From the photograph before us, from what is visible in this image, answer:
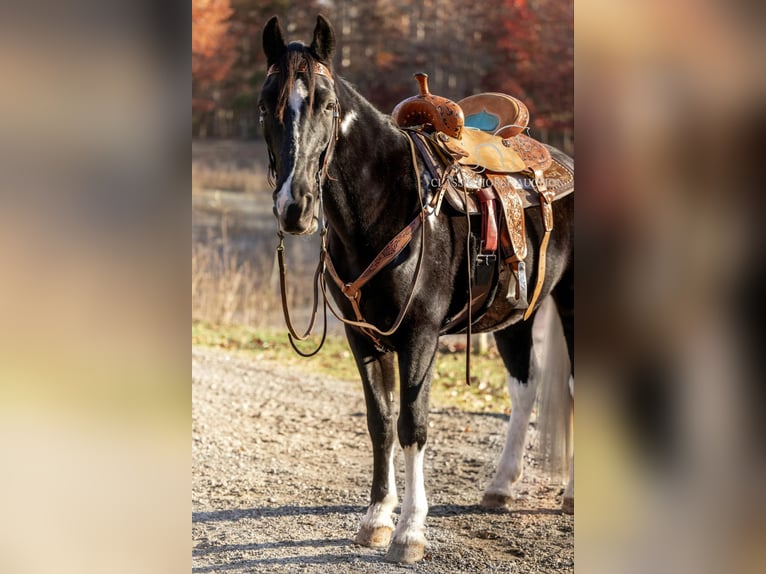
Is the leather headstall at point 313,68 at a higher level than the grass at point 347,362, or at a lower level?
higher

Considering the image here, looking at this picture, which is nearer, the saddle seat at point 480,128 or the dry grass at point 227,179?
the saddle seat at point 480,128

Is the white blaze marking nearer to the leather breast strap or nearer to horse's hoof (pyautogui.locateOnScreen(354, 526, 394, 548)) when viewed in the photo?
the leather breast strap

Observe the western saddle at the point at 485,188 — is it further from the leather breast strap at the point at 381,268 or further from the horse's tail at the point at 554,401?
the horse's tail at the point at 554,401

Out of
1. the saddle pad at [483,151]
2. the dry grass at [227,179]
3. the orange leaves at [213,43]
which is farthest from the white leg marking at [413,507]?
the orange leaves at [213,43]

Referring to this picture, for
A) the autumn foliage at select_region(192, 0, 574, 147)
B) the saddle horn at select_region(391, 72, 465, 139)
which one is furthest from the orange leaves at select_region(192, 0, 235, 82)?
the saddle horn at select_region(391, 72, 465, 139)

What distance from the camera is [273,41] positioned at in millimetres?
2922

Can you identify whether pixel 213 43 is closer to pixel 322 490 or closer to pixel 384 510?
pixel 322 490

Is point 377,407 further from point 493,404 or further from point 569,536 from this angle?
point 493,404

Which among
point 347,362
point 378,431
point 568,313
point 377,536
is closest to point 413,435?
point 378,431

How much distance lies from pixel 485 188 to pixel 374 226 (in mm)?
600

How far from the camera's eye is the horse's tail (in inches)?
164

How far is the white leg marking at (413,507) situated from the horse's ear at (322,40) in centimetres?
159

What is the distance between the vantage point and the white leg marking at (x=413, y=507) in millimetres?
3424
